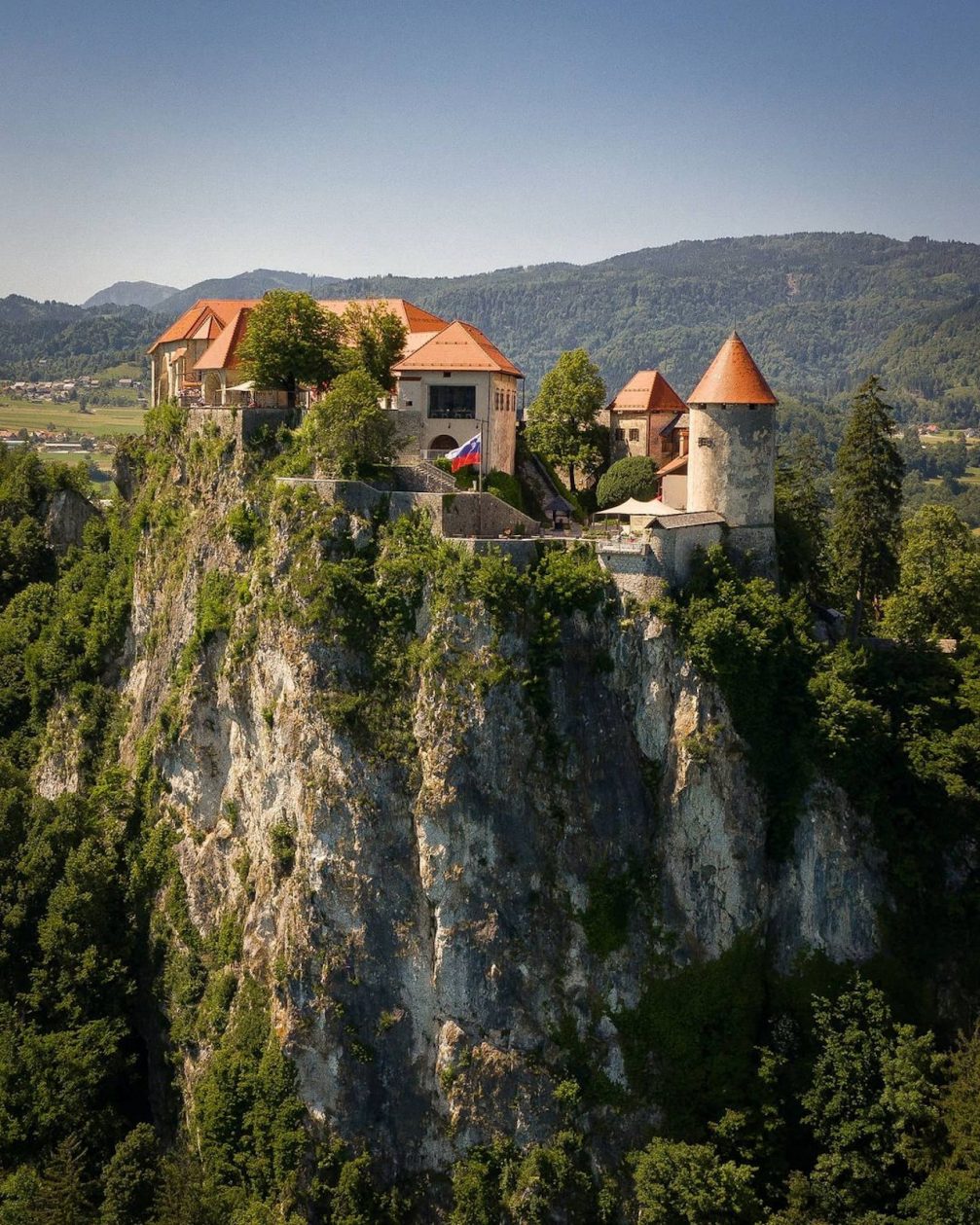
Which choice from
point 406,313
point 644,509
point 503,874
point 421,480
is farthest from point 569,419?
point 503,874

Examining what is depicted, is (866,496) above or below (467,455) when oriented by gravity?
below

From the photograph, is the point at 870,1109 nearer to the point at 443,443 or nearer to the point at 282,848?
the point at 282,848

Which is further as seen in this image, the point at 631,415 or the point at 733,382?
the point at 631,415

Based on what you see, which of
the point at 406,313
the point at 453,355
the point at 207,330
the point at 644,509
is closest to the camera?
the point at 644,509

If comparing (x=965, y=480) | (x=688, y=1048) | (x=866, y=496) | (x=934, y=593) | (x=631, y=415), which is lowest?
(x=688, y=1048)

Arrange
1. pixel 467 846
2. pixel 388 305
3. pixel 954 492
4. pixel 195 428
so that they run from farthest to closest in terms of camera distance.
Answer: pixel 954 492 → pixel 388 305 → pixel 195 428 → pixel 467 846

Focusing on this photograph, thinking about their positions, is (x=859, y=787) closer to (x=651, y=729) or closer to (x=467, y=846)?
(x=651, y=729)

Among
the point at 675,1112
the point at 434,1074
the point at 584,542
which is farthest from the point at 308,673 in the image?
the point at 675,1112

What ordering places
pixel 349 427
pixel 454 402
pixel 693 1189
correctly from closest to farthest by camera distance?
pixel 693 1189 < pixel 349 427 < pixel 454 402
